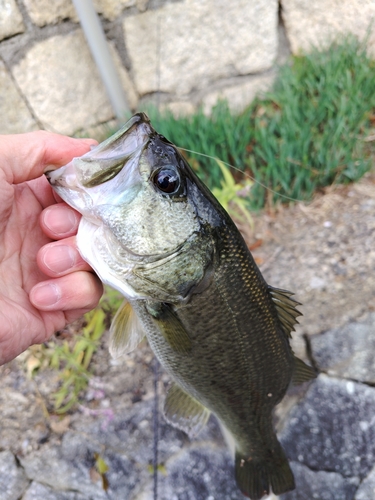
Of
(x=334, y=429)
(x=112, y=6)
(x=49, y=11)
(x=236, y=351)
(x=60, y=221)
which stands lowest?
(x=334, y=429)

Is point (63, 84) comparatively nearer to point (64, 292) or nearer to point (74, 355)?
point (74, 355)

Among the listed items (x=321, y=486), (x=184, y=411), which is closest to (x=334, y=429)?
(x=321, y=486)

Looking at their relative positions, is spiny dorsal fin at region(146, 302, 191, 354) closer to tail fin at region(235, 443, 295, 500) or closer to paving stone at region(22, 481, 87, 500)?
tail fin at region(235, 443, 295, 500)

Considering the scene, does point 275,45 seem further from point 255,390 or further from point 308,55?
point 255,390

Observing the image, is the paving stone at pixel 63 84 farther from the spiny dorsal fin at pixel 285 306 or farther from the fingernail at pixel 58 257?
the spiny dorsal fin at pixel 285 306

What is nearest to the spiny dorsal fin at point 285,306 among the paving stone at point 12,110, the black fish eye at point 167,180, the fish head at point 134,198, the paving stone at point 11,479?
the fish head at point 134,198

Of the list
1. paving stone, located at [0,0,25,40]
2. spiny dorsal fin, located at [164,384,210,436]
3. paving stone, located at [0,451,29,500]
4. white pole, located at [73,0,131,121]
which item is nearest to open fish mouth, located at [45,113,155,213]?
spiny dorsal fin, located at [164,384,210,436]
